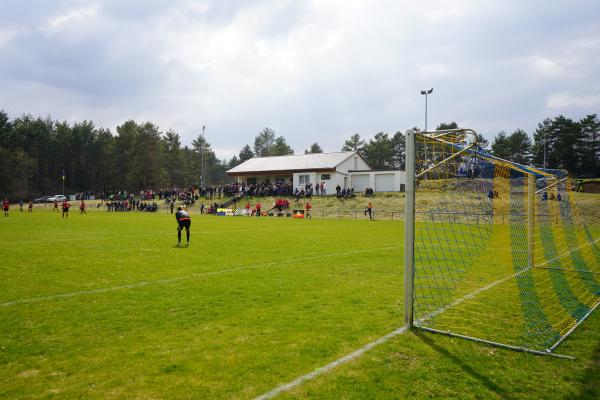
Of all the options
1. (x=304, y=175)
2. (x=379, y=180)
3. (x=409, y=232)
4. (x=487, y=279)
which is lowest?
(x=487, y=279)

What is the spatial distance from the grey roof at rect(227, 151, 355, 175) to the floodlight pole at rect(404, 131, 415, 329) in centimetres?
4573

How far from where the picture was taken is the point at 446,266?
11352 mm

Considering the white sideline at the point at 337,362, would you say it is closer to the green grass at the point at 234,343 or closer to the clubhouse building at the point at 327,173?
the green grass at the point at 234,343

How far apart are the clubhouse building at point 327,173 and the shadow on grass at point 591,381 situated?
1728 inches

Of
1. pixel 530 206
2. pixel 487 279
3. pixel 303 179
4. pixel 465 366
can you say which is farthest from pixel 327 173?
pixel 465 366

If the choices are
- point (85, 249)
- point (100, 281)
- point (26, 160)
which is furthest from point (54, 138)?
point (100, 281)

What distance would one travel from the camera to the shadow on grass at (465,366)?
13.1 ft

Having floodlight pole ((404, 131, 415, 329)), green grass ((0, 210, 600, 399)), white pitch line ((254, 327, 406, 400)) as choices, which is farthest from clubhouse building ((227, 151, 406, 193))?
white pitch line ((254, 327, 406, 400))

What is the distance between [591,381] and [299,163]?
53.6 m

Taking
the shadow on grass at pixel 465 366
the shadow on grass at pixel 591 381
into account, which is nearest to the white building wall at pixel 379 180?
the shadow on grass at pixel 465 366

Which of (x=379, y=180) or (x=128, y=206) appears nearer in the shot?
(x=379, y=180)

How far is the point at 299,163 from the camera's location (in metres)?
57.2

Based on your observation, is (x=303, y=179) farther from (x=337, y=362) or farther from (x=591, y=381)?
(x=591, y=381)

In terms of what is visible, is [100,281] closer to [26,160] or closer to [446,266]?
[446,266]
